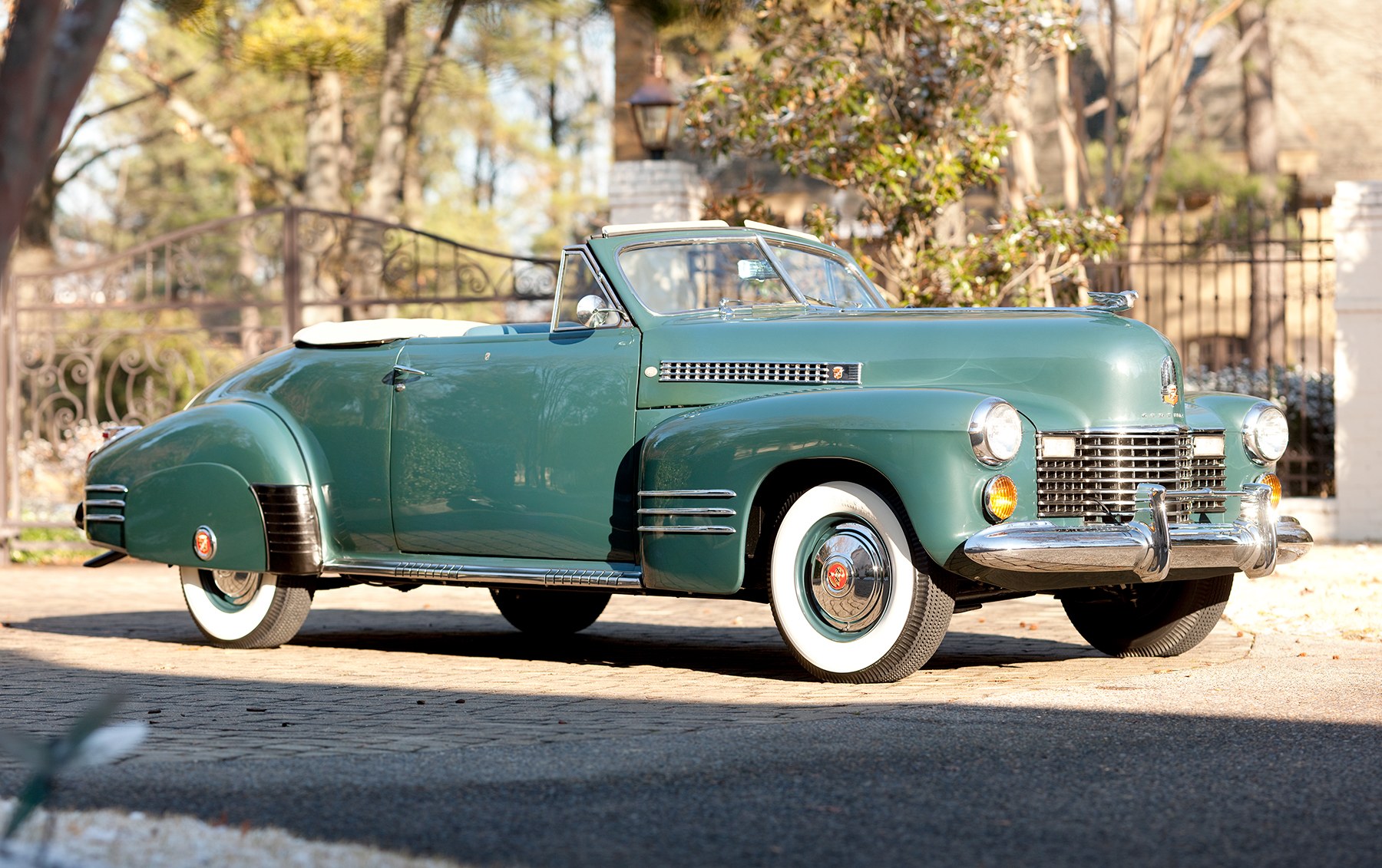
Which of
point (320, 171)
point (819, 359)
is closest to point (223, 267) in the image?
point (320, 171)

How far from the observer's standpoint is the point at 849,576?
19.7 ft

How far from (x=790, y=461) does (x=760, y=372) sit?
1.83 feet

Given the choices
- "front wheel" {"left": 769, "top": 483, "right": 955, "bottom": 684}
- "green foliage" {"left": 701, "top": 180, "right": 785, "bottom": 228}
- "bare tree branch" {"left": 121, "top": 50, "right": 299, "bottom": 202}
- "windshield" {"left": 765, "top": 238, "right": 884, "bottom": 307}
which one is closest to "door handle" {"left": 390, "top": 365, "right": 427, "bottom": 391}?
"windshield" {"left": 765, "top": 238, "right": 884, "bottom": 307}

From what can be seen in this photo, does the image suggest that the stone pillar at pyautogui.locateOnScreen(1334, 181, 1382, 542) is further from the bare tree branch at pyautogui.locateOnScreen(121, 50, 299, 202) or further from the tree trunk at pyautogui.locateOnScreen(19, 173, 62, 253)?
the tree trunk at pyautogui.locateOnScreen(19, 173, 62, 253)

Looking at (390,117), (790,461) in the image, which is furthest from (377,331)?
(390,117)

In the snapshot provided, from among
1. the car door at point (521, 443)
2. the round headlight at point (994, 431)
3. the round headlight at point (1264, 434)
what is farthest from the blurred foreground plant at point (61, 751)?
the round headlight at point (1264, 434)

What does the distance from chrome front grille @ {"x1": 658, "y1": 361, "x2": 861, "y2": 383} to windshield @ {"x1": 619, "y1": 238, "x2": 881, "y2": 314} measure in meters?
0.37

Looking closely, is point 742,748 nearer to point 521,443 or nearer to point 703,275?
point 521,443

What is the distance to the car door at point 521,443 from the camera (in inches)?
265

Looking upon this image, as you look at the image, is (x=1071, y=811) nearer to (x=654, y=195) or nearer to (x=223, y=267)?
(x=654, y=195)

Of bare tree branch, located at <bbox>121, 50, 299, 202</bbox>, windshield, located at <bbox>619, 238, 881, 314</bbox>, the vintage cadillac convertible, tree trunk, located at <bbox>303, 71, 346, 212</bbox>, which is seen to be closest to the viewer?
the vintage cadillac convertible

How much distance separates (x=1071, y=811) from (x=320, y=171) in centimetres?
1923

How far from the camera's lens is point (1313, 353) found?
26734 millimetres

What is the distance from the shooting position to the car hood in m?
6.07
